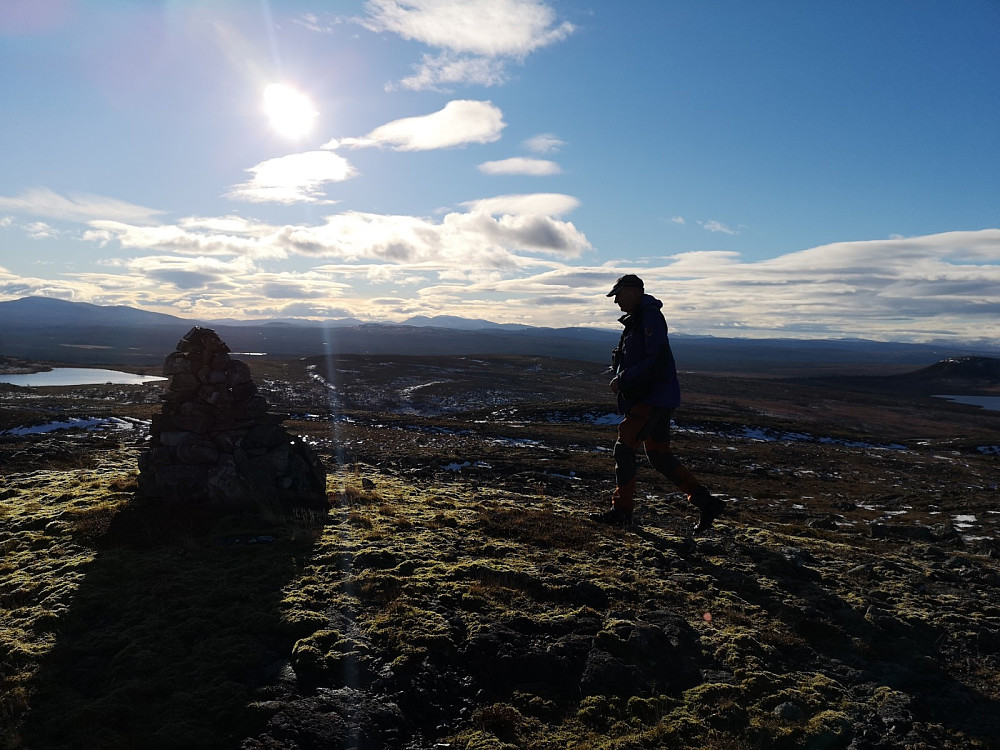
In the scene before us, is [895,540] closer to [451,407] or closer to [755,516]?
[755,516]

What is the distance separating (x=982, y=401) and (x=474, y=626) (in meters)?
134

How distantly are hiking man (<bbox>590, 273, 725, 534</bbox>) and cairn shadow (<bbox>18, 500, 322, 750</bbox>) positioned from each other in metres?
5.74

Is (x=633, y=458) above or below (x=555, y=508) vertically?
above

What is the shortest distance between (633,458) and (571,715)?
17.3 feet

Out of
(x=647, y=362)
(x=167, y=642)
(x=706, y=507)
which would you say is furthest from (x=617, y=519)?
(x=167, y=642)

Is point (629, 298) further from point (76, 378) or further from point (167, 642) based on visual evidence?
point (76, 378)

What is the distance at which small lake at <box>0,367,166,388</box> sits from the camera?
60656 mm

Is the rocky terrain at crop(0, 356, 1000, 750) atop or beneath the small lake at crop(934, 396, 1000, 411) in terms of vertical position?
atop

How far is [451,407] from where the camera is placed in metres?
55.4

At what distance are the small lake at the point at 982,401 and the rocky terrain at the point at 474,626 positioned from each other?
10895cm

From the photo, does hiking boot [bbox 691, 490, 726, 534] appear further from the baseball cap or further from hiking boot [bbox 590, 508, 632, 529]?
the baseball cap

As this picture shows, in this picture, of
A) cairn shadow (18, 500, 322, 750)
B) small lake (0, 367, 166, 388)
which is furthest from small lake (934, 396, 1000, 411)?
small lake (0, 367, 166, 388)

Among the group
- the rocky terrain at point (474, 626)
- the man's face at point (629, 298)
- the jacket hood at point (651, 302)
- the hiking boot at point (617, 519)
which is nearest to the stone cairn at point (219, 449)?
the rocky terrain at point (474, 626)

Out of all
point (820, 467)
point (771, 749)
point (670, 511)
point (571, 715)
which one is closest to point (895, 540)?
point (670, 511)
